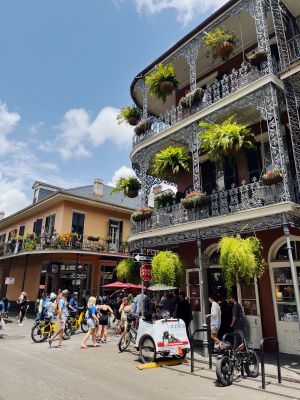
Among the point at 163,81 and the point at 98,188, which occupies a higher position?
the point at 98,188

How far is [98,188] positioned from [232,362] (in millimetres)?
19803

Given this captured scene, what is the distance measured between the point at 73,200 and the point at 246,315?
14.3 m

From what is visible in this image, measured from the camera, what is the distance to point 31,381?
6.23 metres

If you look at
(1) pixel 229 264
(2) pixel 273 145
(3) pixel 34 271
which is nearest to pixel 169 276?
(1) pixel 229 264

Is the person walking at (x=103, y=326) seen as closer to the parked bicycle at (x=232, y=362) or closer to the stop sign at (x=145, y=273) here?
the stop sign at (x=145, y=273)

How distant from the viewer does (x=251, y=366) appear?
695cm

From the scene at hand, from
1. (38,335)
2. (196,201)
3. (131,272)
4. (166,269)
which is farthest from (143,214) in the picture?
(38,335)

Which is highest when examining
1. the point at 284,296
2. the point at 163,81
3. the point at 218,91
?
the point at 163,81

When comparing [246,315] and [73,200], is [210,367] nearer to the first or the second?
[246,315]

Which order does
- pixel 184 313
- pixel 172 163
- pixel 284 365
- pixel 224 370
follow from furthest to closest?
pixel 172 163, pixel 184 313, pixel 284 365, pixel 224 370

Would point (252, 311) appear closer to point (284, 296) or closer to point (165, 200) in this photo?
point (284, 296)

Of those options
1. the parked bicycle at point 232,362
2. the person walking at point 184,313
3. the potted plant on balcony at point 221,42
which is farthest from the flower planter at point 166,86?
the parked bicycle at point 232,362

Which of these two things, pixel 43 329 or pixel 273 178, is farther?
pixel 43 329

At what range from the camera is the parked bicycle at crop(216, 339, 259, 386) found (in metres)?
6.30
